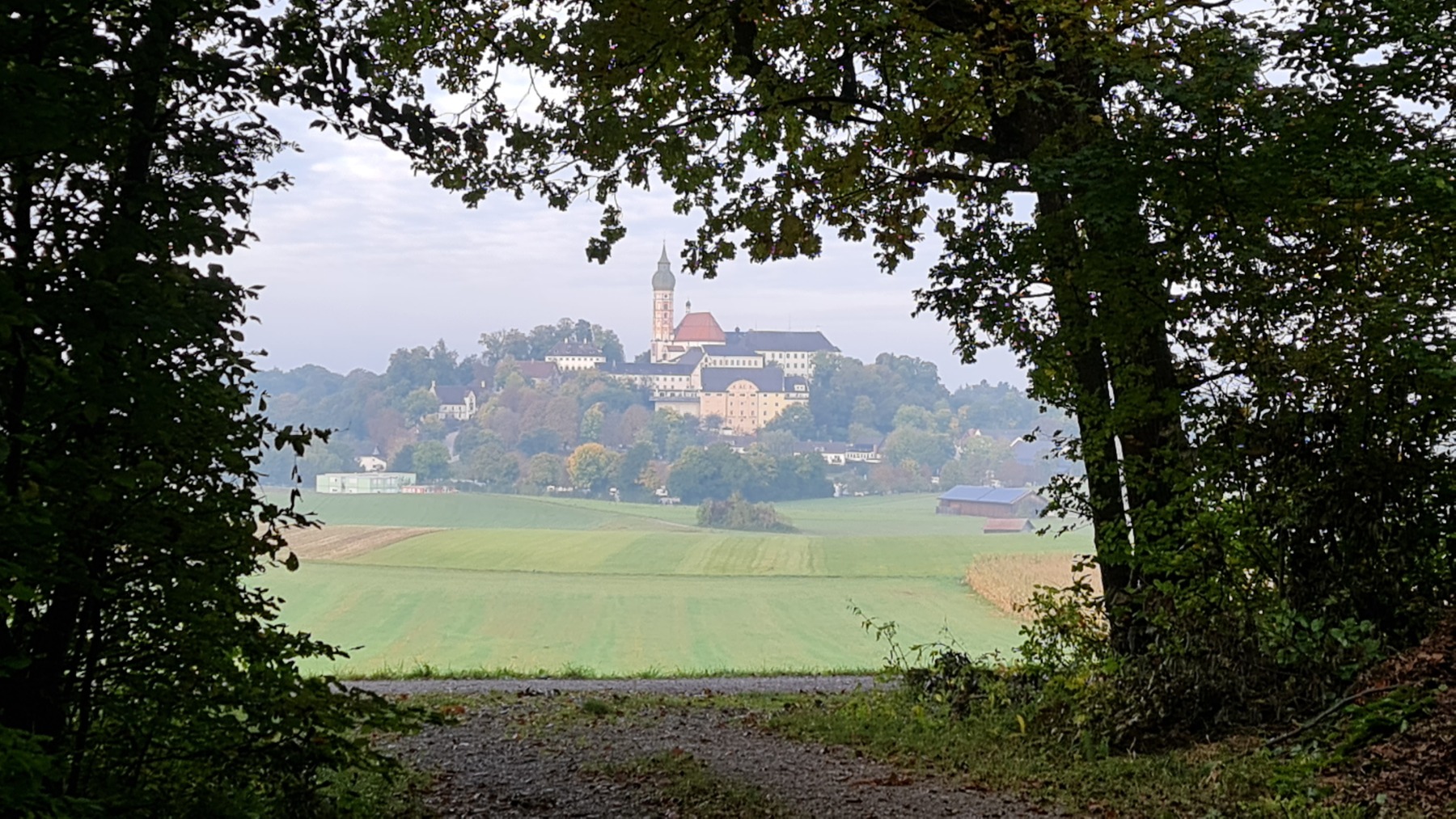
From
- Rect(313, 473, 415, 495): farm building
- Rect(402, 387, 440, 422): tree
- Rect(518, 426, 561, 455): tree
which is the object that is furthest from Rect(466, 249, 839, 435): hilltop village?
Rect(313, 473, 415, 495): farm building

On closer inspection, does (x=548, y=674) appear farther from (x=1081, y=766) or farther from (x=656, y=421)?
(x=656, y=421)

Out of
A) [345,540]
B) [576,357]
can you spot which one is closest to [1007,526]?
[345,540]

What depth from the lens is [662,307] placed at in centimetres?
11512

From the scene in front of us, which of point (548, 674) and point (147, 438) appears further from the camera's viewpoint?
point (548, 674)

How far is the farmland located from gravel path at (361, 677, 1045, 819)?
972 cm

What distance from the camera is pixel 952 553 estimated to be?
46250mm

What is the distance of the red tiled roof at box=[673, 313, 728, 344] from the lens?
11288 centimetres

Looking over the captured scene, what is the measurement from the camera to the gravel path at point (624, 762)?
5953mm

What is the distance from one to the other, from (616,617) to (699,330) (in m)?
79.6

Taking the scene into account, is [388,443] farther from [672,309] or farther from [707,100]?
[707,100]

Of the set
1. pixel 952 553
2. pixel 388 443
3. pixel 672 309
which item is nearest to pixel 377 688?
pixel 952 553

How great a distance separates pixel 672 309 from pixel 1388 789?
11398 cm

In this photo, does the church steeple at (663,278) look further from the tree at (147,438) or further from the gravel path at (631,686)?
the tree at (147,438)

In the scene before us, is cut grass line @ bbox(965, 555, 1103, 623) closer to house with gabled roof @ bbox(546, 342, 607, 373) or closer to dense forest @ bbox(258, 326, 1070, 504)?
dense forest @ bbox(258, 326, 1070, 504)
